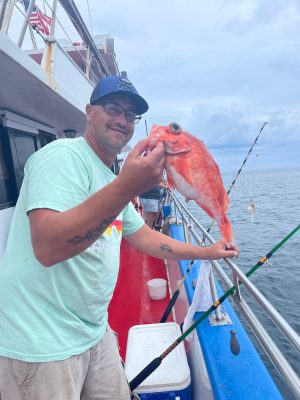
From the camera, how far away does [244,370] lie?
1.97 metres

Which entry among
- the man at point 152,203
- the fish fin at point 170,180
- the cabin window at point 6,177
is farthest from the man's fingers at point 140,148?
the man at point 152,203

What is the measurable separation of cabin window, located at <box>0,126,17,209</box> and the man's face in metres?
2.13

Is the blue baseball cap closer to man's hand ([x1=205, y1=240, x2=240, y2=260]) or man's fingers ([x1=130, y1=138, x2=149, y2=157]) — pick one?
man's fingers ([x1=130, y1=138, x2=149, y2=157])

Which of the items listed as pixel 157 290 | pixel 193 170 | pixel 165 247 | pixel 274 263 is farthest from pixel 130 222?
pixel 274 263

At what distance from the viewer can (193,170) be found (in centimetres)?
144

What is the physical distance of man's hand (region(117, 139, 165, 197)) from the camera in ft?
3.77

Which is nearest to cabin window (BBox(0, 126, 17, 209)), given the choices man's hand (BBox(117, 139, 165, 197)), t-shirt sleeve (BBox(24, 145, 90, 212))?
t-shirt sleeve (BBox(24, 145, 90, 212))

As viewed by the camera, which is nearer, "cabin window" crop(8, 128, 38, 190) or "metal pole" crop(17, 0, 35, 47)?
"metal pole" crop(17, 0, 35, 47)

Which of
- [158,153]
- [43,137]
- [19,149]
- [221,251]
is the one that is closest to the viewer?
[158,153]

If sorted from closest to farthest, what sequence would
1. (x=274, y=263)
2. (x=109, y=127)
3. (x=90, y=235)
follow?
(x=90, y=235) → (x=109, y=127) → (x=274, y=263)

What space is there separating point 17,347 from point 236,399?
136cm

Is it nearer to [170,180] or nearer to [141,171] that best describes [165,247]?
[170,180]

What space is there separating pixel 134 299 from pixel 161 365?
2.17 metres

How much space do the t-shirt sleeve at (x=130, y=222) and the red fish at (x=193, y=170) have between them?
633 millimetres
